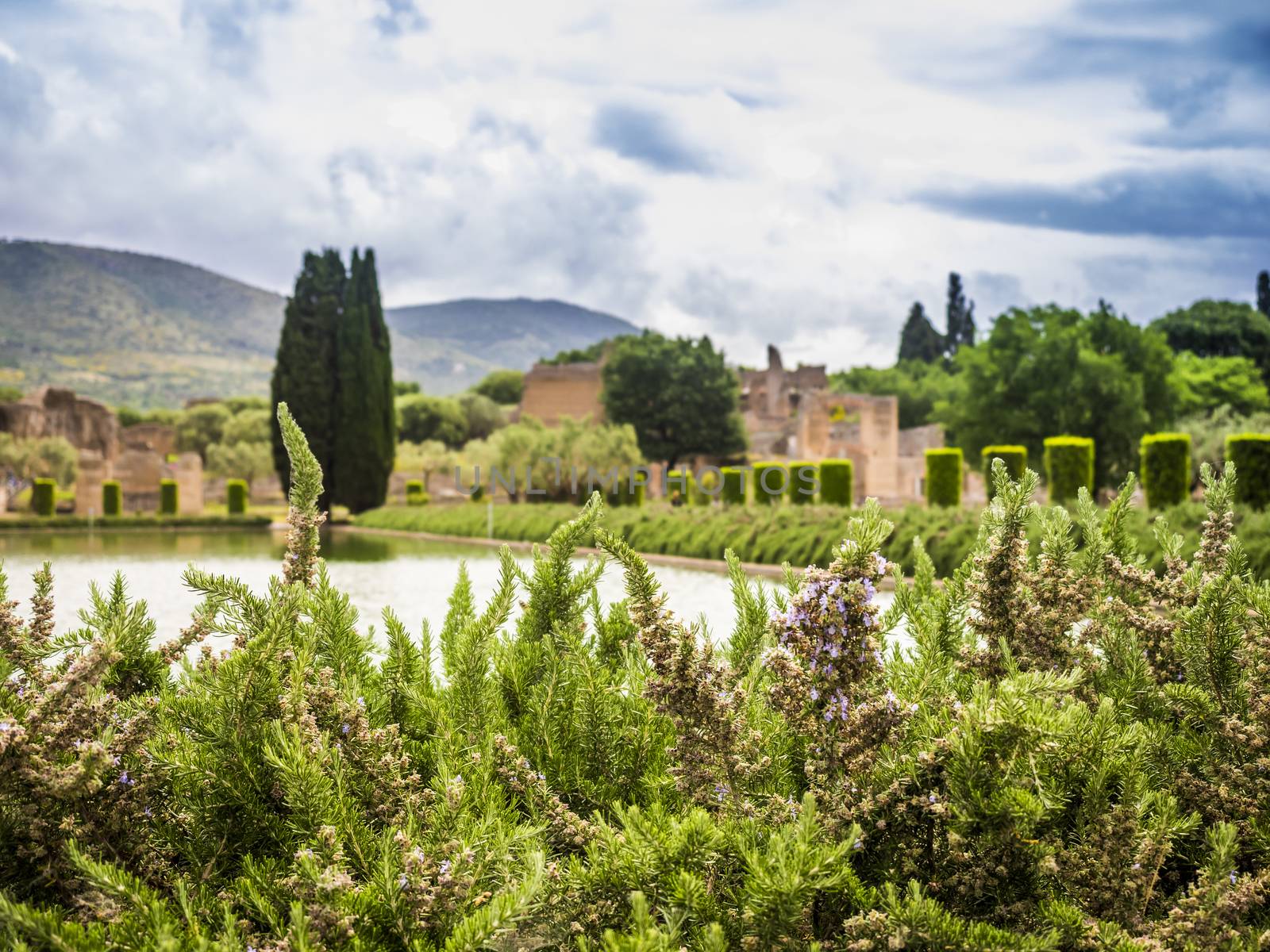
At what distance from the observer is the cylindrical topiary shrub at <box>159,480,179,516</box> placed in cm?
3644

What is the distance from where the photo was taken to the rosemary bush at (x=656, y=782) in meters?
1.89

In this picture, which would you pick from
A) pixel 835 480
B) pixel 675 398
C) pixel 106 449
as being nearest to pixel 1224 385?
pixel 675 398

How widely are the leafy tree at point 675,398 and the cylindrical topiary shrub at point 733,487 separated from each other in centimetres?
2382

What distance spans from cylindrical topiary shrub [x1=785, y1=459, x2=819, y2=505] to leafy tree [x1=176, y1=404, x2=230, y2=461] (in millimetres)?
47994

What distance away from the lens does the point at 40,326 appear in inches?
4870

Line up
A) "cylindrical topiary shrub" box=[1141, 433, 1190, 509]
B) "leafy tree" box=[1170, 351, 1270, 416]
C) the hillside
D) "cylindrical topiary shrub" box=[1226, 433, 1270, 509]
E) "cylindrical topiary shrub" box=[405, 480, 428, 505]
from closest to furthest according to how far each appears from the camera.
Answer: "cylindrical topiary shrub" box=[1226, 433, 1270, 509], "cylindrical topiary shrub" box=[1141, 433, 1190, 509], "cylindrical topiary shrub" box=[405, 480, 428, 505], "leafy tree" box=[1170, 351, 1270, 416], the hillside

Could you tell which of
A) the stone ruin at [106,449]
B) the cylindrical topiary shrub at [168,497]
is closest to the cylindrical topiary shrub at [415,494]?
the stone ruin at [106,449]

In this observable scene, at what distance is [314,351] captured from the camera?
33875mm

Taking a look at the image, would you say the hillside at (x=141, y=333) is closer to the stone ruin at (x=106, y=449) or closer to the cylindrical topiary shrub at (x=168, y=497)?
the stone ruin at (x=106, y=449)

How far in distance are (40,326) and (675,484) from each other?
111 metres

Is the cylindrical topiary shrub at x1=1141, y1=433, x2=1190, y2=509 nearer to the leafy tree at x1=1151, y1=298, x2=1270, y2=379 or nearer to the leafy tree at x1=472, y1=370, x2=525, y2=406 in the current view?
the leafy tree at x1=1151, y1=298, x2=1270, y2=379

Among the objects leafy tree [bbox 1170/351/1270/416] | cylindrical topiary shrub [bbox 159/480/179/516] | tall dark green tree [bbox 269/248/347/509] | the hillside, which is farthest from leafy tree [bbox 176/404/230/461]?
leafy tree [bbox 1170/351/1270/416]

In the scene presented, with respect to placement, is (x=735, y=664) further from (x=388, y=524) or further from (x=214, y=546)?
(x=388, y=524)

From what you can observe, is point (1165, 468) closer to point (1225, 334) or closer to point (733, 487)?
point (733, 487)
